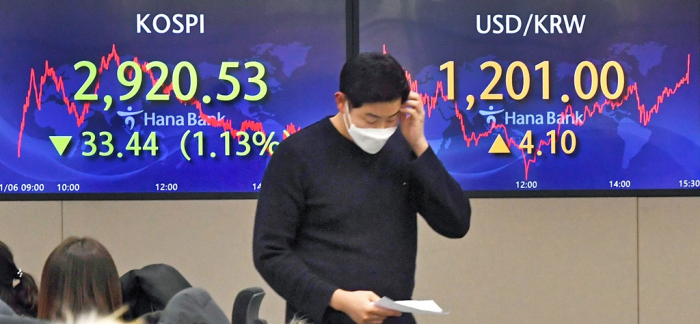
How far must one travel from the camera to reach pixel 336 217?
204 centimetres

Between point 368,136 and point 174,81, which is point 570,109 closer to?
point 174,81

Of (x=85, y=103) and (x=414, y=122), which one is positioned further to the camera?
(x=85, y=103)

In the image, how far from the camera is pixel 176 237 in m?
4.10

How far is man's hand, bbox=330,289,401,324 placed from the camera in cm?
192

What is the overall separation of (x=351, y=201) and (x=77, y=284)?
0.67 m

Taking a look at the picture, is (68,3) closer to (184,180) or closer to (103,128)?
(103,128)

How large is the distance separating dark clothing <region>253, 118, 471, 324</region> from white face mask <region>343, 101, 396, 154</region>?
0.04m

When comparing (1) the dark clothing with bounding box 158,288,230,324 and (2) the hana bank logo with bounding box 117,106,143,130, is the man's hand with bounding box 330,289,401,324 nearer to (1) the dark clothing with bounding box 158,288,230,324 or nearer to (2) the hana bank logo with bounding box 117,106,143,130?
(1) the dark clothing with bounding box 158,288,230,324

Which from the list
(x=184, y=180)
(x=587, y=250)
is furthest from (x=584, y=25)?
(x=184, y=180)

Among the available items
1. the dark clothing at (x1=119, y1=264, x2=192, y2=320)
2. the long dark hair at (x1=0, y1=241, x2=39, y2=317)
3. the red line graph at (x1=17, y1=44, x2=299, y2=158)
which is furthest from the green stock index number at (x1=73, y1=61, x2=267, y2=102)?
the dark clothing at (x1=119, y1=264, x2=192, y2=320)

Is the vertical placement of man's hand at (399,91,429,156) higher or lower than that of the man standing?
higher

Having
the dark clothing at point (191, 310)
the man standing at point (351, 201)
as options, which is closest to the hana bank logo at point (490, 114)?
the man standing at point (351, 201)

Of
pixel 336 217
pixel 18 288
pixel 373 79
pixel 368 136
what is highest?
pixel 373 79

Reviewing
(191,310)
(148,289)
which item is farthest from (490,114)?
(191,310)
